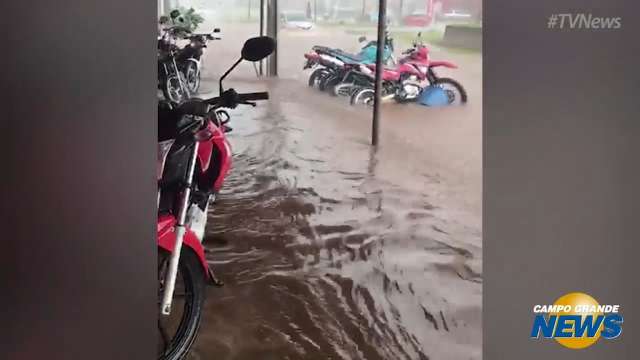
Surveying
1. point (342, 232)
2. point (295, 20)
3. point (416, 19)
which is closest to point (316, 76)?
point (295, 20)

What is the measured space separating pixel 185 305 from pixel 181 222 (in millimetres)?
179

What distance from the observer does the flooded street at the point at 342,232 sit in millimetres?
1348

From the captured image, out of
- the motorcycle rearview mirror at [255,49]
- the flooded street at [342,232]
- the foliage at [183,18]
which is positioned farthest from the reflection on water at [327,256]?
the foliage at [183,18]

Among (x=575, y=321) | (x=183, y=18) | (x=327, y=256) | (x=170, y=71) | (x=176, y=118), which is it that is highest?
(x=183, y=18)

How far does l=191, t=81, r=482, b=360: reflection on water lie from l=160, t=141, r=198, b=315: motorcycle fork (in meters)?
0.06

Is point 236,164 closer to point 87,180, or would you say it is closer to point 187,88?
point 187,88

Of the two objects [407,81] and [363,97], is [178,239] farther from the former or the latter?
[407,81]

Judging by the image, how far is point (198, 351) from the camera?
1324 millimetres

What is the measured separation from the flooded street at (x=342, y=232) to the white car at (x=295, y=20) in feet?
0.25

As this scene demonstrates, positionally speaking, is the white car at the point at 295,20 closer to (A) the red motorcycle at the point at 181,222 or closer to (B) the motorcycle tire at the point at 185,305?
(A) the red motorcycle at the point at 181,222

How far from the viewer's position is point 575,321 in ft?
4.73

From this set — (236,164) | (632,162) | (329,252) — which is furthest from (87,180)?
(632,162)

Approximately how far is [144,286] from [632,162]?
115 cm

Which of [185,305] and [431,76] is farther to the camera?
[431,76]
